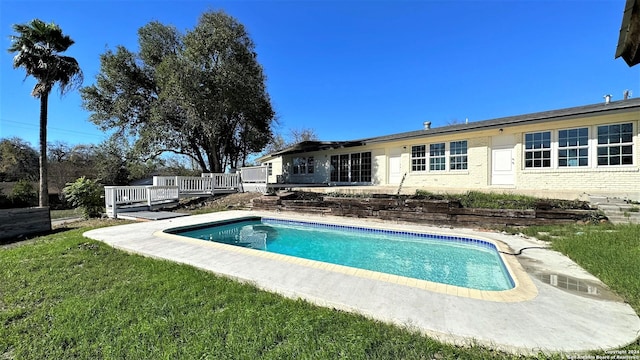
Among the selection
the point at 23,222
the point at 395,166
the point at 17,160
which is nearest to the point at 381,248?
the point at 395,166

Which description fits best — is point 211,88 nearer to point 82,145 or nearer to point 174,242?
point 174,242

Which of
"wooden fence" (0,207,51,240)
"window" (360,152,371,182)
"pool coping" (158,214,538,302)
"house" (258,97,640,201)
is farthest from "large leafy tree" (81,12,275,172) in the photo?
"pool coping" (158,214,538,302)

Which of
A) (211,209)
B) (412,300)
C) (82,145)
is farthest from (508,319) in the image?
(82,145)

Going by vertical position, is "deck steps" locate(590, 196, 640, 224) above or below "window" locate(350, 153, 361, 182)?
below

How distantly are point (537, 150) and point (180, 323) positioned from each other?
536 inches

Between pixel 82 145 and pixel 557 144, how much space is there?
120 feet

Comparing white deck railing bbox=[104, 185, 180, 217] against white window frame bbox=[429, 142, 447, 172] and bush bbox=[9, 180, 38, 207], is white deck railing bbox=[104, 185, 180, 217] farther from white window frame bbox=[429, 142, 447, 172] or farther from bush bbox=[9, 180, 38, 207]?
white window frame bbox=[429, 142, 447, 172]

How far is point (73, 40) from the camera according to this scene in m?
13.9

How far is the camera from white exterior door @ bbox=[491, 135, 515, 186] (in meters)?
11.5

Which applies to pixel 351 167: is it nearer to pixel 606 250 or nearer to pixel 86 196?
pixel 606 250

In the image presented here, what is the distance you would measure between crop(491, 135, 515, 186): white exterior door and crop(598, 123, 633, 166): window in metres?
2.66

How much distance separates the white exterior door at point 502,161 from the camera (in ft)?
37.8

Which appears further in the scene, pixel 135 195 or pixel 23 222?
pixel 135 195

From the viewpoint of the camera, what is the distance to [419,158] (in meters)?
14.3
